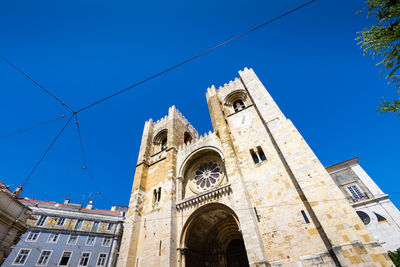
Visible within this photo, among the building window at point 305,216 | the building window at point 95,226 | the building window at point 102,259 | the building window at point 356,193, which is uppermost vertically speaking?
the building window at point 95,226

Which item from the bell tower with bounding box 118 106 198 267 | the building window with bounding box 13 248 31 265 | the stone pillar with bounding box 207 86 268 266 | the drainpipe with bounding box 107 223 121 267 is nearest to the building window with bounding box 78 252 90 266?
the drainpipe with bounding box 107 223 121 267

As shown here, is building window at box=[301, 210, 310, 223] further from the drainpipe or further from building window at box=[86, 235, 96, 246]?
building window at box=[86, 235, 96, 246]

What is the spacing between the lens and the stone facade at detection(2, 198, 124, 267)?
67.4 ft

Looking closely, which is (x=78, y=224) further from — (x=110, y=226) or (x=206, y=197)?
(x=206, y=197)

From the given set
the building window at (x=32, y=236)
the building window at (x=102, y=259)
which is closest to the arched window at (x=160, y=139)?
the building window at (x=102, y=259)

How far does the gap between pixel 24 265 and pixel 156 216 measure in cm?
1904

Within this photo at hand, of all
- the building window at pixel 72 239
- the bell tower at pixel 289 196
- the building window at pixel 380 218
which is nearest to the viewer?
the bell tower at pixel 289 196

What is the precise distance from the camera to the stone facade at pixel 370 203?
1445 centimetres

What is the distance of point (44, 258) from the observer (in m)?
20.8

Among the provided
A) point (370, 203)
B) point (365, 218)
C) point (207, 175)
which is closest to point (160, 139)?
point (207, 175)

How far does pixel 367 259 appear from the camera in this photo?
19.8ft

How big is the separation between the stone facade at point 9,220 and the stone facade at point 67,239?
527 inches

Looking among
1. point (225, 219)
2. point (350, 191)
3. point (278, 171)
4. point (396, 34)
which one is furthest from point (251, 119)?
point (350, 191)

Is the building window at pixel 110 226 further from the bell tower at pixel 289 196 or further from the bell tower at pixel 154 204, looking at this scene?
the bell tower at pixel 289 196
